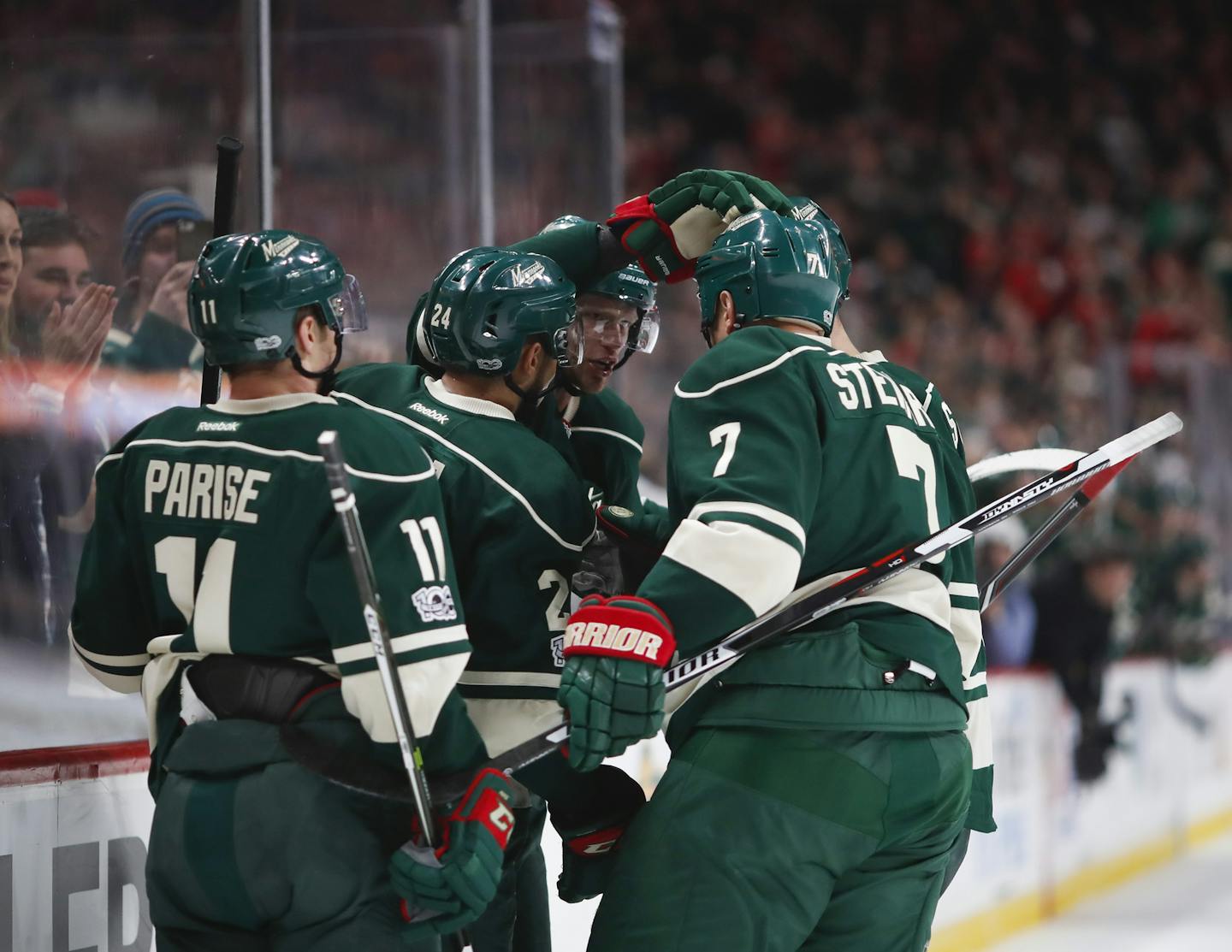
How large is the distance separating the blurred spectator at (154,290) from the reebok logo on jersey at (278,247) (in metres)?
1.06

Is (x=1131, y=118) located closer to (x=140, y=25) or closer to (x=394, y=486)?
(x=140, y=25)

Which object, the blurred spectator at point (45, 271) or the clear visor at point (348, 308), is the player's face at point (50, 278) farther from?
the clear visor at point (348, 308)

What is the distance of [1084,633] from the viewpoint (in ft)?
19.2

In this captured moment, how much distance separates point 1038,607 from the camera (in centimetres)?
590

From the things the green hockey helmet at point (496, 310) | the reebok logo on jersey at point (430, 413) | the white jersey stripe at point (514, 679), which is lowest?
the white jersey stripe at point (514, 679)

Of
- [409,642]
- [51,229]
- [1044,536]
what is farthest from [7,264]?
[1044,536]

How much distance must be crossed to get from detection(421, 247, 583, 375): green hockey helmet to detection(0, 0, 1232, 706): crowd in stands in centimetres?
90

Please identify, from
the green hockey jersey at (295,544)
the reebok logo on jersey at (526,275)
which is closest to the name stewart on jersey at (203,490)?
the green hockey jersey at (295,544)

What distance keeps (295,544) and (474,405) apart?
452 millimetres

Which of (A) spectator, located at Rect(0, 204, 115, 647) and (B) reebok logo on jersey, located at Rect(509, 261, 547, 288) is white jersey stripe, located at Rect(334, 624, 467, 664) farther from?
(A) spectator, located at Rect(0, 204, 115, 647)

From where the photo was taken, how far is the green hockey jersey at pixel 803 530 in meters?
1.92

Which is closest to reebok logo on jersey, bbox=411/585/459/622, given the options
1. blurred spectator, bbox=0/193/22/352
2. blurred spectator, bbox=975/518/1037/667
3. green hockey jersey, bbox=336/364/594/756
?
green hockey jersey, bbox=336/364/594/756

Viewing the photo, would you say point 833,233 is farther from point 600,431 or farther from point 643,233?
point 600,431

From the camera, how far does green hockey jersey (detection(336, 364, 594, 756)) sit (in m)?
2.19
